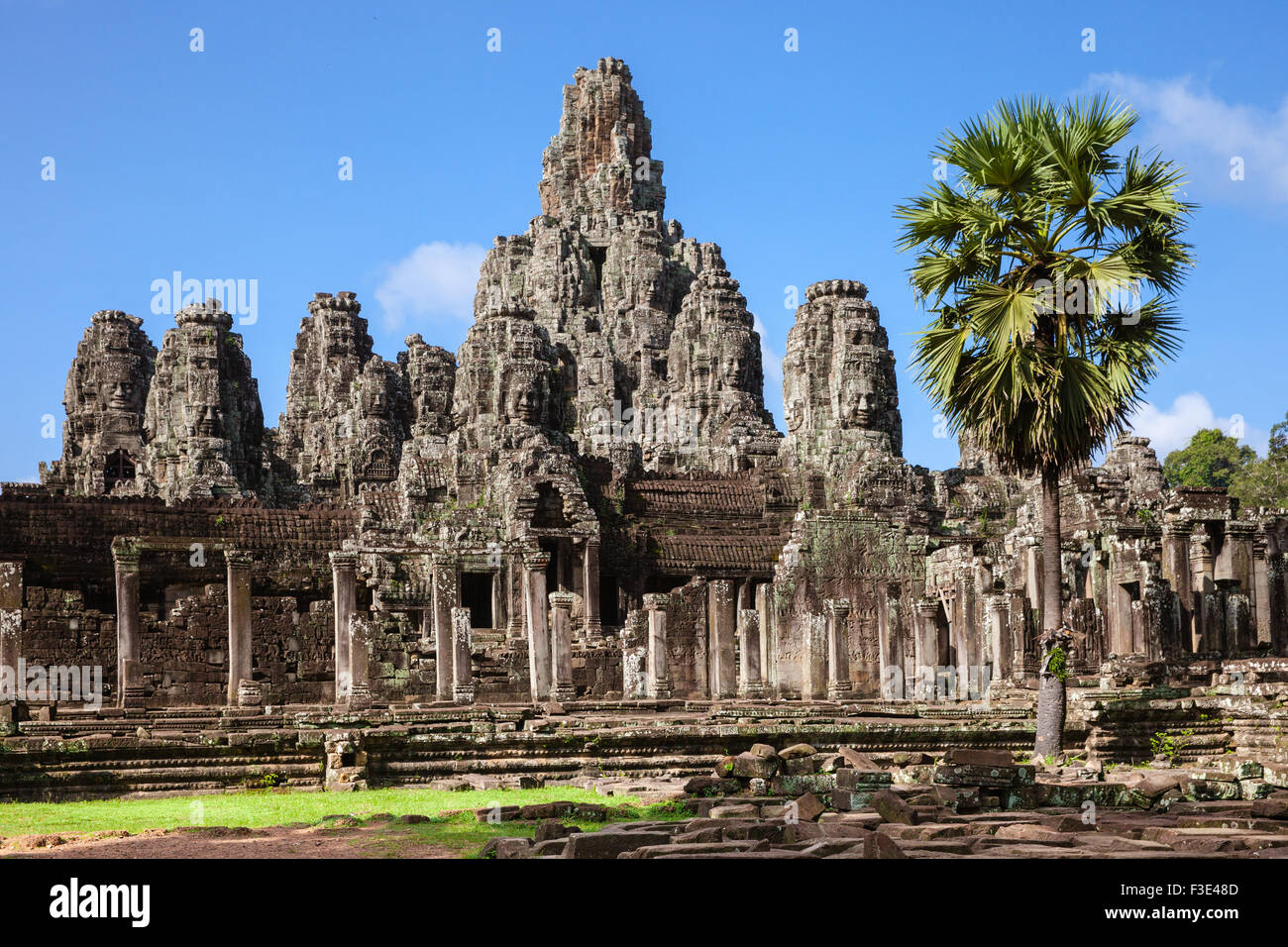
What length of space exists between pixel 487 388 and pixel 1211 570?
53.7ft

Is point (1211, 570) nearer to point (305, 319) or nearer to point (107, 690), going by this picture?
point (107, 690)

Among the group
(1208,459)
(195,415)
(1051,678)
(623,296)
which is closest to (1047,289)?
(1051,678)

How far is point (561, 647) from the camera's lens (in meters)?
26.9

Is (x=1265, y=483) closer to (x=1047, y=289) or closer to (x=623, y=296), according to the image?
(x=623, y=296)

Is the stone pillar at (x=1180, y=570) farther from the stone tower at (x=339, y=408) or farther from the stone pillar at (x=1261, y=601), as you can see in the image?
the stone tower at (x=339, y=408)

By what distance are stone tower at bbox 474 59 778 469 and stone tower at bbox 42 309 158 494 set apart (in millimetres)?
12319

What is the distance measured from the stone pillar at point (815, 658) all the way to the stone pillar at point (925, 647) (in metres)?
1.71

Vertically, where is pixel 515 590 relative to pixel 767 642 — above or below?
above

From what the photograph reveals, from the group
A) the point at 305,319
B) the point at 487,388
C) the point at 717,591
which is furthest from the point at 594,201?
the point at 717,591

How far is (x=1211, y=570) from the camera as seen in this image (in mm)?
26125

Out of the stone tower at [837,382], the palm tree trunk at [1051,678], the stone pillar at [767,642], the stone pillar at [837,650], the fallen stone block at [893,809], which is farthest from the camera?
the stone tower at [837,382]

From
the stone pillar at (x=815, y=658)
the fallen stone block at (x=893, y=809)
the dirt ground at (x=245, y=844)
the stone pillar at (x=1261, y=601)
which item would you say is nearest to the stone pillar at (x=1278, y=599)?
the stone pillar at (x=1261, y=601)

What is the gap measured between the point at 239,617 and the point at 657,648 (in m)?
7.15

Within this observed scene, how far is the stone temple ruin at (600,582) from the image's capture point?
58.6 feet
